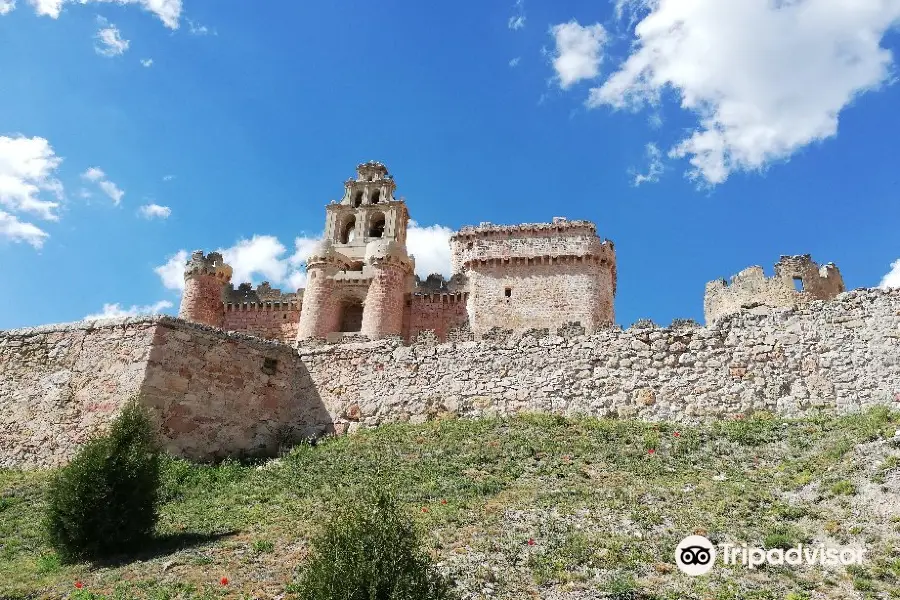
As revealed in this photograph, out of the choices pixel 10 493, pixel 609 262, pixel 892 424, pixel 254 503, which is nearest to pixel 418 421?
pixel 254 503

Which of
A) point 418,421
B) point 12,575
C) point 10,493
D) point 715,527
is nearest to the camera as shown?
point 715,527

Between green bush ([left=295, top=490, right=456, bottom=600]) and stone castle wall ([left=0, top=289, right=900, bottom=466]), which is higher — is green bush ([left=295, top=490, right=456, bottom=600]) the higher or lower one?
the lower one

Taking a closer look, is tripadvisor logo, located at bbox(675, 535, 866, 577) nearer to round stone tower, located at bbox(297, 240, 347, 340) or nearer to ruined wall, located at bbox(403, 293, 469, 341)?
round stone tower, located at bbox(297, 240, 347, 340)

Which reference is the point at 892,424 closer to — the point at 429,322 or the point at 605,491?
the point at 605,491

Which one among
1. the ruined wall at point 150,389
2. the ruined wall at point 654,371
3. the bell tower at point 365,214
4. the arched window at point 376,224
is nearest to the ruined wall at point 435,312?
the bell tower at point 365,214

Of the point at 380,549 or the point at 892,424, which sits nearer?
the point at 380,549

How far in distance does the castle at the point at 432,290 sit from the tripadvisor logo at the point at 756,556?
2174 centimetres

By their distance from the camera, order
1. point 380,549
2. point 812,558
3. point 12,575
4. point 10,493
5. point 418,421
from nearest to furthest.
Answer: point 380,549 → point 812,558 → point 12,575 → point 10,493 → point 418,421

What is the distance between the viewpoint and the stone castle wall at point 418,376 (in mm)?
12953

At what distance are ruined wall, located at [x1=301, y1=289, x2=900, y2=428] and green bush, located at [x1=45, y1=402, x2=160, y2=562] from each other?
648 centimetres

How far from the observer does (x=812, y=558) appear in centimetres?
721

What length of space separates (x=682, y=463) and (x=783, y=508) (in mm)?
2494

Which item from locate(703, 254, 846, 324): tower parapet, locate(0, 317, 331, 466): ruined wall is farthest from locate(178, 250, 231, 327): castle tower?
locate(703, 254, 846, 324): tower parapet

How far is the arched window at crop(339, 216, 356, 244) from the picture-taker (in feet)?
123
